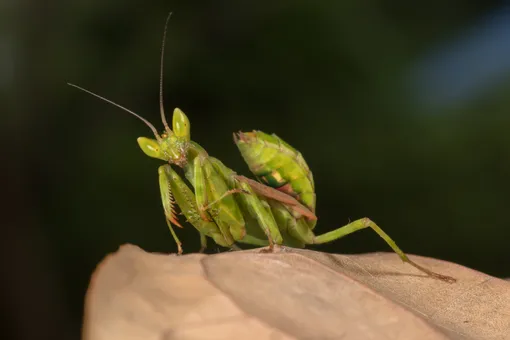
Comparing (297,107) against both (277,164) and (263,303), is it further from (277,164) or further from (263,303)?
(263,303)

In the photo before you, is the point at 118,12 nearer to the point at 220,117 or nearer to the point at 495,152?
the point at 220,117

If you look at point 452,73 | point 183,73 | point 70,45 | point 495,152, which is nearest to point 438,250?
point 495,152

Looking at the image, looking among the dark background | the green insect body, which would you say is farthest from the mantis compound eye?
the dark background

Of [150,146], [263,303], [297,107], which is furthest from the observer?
[297,107]

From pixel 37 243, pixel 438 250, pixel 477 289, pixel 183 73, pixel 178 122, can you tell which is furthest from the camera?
pixel 438 250

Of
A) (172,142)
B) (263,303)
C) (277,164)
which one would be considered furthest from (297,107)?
(263,303)

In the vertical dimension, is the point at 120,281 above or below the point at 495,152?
above
